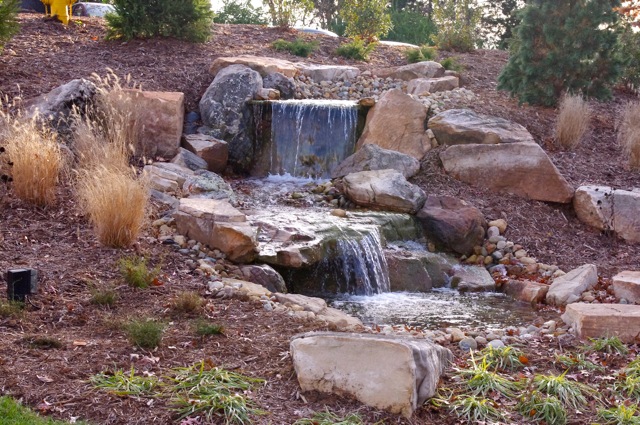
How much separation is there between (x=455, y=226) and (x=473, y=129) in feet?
6.66

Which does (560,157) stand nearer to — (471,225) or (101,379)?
(471,225)

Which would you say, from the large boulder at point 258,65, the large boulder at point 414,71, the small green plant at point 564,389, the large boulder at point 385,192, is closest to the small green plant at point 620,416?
the small green plant at point 564,389

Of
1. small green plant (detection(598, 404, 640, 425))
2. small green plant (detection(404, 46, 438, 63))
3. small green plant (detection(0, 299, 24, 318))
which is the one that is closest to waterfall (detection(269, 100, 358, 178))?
small green plant (detection(404, 46, 438, 63))

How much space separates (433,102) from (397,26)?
1290 centimetres

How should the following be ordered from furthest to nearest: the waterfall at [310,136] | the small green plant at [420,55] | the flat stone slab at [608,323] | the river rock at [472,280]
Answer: the small green plant at [420,55] < the waterfall at [310,136] < the river rock at [472,280] < the flat stone slab at [608,323]

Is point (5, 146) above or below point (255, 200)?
above

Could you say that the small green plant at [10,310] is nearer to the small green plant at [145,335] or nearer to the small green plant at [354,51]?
the small green plant at [145,335]

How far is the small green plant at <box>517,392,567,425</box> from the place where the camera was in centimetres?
379

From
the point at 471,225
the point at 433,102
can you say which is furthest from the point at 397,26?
the point at 471,225

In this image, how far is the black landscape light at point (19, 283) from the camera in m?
4.79

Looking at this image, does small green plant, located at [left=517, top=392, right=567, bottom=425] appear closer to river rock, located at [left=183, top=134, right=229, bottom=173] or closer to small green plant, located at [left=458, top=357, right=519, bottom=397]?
small green plant, located at [left=458, top=357, right=519, bottom=397]

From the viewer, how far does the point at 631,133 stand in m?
10.1

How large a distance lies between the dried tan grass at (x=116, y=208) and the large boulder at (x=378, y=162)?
3.76 m

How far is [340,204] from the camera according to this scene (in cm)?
888
